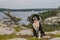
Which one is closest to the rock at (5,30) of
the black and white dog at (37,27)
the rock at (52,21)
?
the black and white dog at (37,27)

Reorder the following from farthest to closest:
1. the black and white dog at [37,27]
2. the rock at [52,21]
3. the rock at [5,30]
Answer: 1. the rock at [52,21]
2. the rock at [5,30]
3. the black and white dog at [37,27]

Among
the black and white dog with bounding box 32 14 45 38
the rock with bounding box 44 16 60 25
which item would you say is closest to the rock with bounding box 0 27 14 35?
the black and white dog with bounding box 32 14 45 38

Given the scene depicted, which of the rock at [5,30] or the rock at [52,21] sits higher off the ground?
the rock at [52,21]

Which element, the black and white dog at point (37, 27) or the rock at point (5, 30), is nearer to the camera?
the black and white dog at point (37, 27)

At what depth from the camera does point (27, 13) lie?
5.65 metres

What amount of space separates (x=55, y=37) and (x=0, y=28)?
152 cm

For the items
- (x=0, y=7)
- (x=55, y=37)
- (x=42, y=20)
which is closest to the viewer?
(x=55, y=37)

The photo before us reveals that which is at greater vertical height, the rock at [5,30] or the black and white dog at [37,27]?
the black and white dog at [37,27]

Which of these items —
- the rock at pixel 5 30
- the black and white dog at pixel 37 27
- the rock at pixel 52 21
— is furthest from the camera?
the rock at pixel 52 21

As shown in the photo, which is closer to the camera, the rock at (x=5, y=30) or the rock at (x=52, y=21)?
the rock at (x=5, y=30)

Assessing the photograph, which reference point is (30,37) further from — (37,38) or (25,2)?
(25,2)

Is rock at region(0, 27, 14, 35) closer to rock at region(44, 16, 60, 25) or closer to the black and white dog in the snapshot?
the black and white dog

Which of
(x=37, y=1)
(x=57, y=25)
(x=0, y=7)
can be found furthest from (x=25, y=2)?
(x=57, y=25)

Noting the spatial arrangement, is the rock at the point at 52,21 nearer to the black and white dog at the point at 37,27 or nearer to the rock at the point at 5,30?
the black and white dog at the point at 37,27
